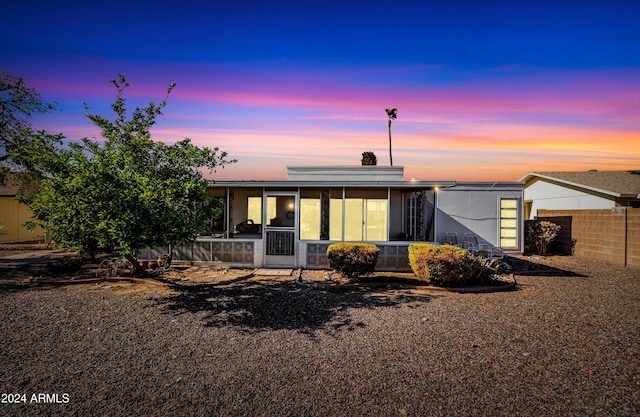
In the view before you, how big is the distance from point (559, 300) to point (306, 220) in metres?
8.49

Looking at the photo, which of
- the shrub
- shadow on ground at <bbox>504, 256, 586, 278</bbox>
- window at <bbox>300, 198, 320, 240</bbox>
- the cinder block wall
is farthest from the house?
the cinder block wall

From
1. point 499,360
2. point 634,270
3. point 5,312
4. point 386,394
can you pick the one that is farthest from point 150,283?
point 634,270

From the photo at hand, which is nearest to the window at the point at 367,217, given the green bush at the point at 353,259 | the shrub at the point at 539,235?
the green bush at the point at 353,259

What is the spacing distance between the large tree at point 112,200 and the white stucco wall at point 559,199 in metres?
17.6

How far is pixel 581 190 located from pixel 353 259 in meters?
14.7

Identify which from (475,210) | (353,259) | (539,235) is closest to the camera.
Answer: (353,259)

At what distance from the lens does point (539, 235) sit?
15445 mm

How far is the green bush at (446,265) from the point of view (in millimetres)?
8531

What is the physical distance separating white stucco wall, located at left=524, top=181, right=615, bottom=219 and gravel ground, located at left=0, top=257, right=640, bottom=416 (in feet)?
34.4

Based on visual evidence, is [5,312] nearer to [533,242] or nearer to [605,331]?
[605,331]

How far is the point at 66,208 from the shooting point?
6.74 meters

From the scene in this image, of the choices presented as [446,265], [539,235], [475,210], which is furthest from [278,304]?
[539,235]

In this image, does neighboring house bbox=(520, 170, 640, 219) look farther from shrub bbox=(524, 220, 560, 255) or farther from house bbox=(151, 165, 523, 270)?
house bbox=(151, 165, 523, 270)

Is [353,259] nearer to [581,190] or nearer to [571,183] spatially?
[571,183]
